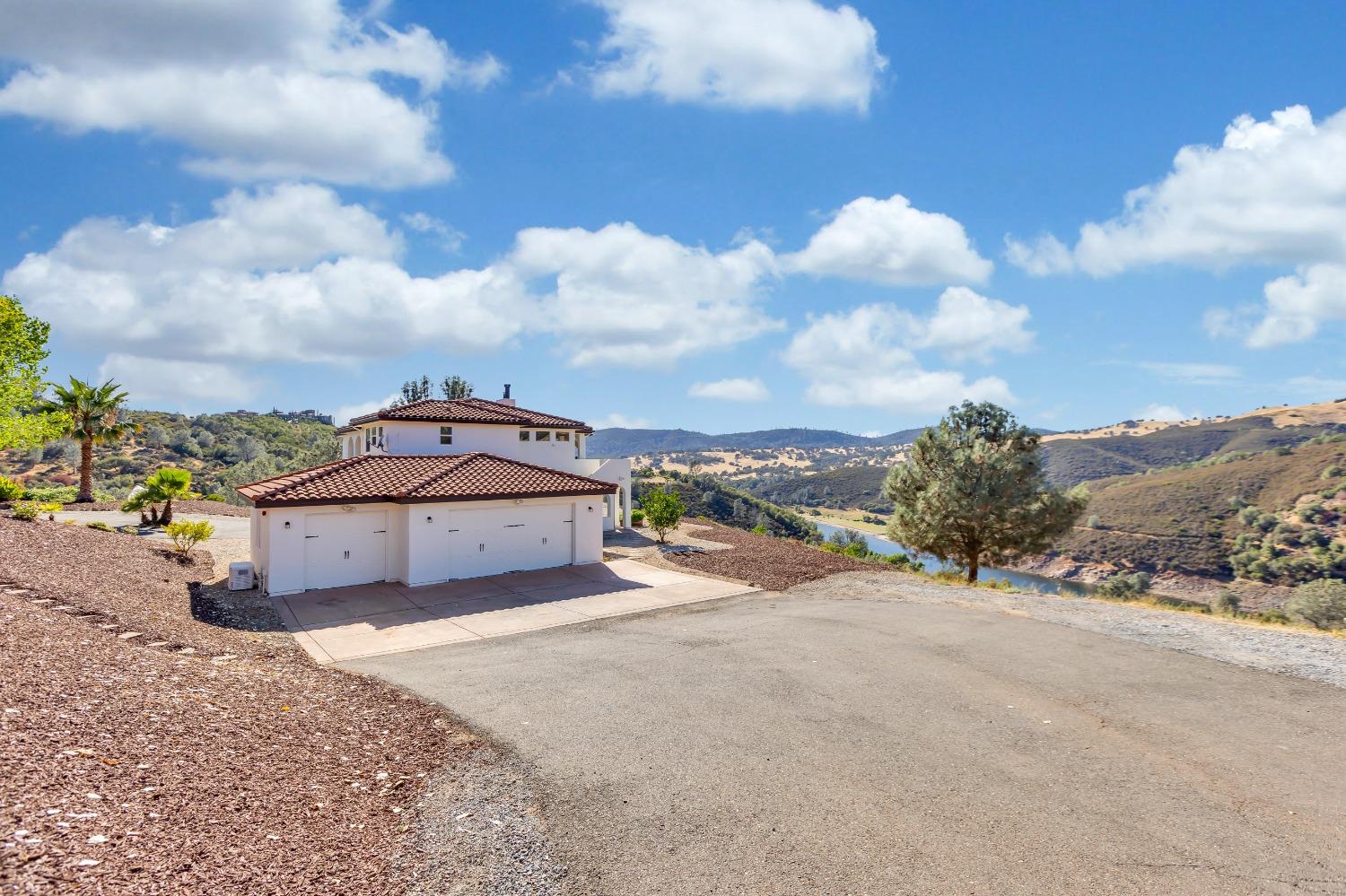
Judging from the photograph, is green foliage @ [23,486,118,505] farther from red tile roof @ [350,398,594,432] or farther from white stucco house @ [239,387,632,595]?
white stucco house @ [239,387,632,595]

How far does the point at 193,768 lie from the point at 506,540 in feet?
48.4

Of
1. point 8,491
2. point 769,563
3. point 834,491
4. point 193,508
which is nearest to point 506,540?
point 769,563

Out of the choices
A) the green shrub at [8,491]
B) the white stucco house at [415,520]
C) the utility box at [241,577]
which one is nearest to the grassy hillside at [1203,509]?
the white stucco house at [415,520]

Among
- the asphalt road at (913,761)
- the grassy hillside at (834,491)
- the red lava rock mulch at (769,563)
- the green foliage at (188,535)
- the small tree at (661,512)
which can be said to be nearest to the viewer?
the asphalt road at (913,761)

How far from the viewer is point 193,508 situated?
111ft

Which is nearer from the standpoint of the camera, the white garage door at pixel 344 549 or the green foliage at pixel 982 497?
the white garage door at pixel 344 549

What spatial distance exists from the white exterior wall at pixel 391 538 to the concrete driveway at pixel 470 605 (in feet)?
1.64

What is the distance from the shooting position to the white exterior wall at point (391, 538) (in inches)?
688

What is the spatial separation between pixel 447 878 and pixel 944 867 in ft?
13.5

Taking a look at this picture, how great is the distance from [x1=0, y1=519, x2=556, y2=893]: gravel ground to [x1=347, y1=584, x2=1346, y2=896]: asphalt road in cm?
95

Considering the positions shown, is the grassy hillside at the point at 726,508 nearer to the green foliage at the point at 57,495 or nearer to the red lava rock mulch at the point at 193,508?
the red lava rock mulch at the point at 193,508

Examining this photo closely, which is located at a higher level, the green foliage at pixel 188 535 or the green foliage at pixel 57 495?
the green foliage at pixel 57 495

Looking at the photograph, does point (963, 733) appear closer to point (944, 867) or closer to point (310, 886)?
point (944, 867)

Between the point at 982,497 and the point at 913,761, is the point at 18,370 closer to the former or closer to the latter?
the point at 913,761
